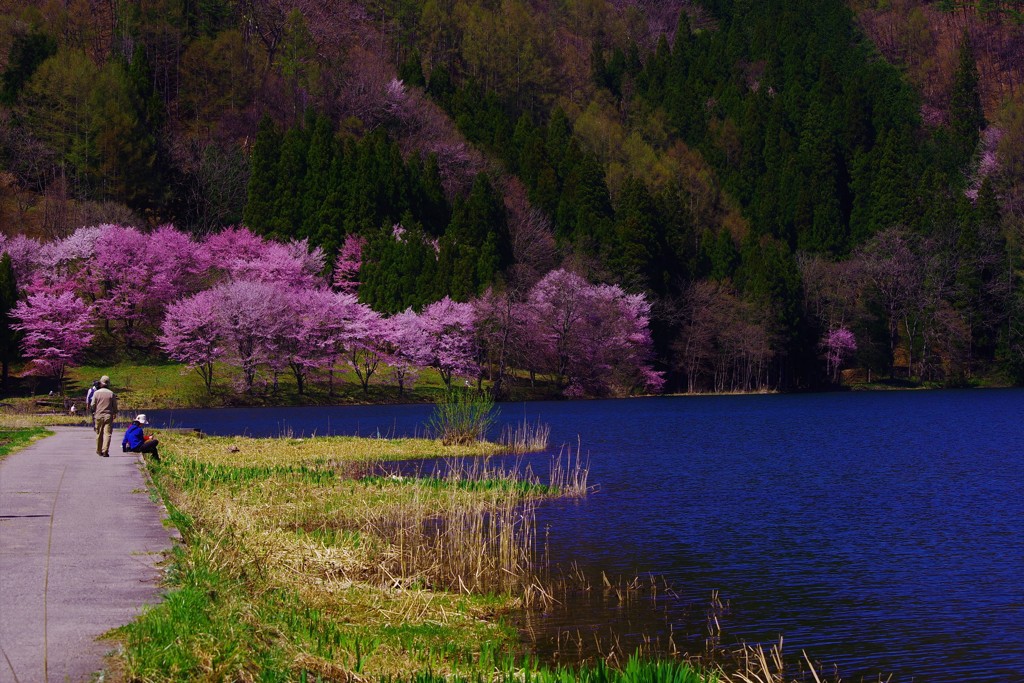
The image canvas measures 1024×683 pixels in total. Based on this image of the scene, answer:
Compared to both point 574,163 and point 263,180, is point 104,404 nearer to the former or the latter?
point 263,180

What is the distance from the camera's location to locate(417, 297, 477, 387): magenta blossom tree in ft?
279

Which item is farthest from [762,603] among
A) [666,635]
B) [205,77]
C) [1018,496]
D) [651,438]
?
[205,77]

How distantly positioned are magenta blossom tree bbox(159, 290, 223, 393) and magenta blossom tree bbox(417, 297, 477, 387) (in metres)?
15.5

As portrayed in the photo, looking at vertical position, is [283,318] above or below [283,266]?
below

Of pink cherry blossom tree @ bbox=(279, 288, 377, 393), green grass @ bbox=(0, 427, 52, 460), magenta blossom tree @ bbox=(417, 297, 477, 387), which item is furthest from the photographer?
magenta blossom tree @ bbox=(417, 297, 477, 387)

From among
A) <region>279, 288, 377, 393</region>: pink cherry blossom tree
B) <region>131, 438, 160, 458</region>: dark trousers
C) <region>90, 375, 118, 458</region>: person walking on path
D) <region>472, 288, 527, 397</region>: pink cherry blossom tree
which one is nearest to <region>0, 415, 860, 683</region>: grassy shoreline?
<region>131, 438, 160, 458</region>: dark trousers

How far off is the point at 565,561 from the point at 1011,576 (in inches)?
305

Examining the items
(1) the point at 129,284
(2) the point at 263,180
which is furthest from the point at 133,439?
(2) the point at 263,180

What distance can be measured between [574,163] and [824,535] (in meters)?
100

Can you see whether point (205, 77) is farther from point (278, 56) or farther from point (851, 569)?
point (851, 569)

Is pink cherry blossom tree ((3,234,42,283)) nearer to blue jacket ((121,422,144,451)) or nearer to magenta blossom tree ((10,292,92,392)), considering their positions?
magenta blossom tree ((10,292,92,392))

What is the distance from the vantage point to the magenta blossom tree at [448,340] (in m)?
85.0

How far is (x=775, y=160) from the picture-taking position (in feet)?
491

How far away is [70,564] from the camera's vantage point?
13953mm
